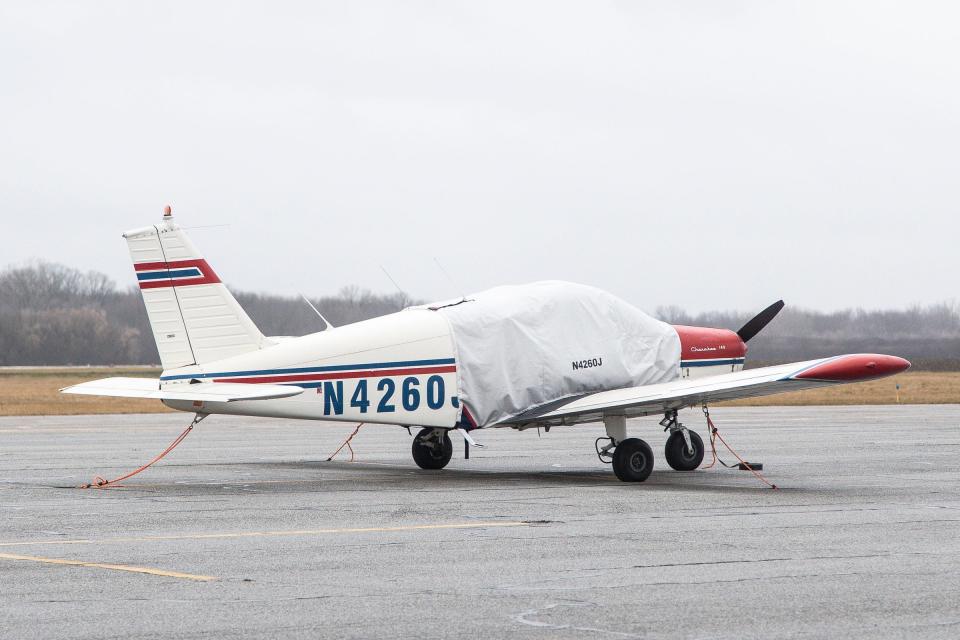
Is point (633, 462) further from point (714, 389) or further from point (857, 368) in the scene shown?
point (857, 368)

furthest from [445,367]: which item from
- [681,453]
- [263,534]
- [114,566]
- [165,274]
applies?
[114,566]

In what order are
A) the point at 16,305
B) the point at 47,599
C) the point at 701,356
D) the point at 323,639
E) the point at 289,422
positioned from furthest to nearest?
the point at 16,305 < the point at 289,422 < the point at 701,356 < the point at 47,599 < the point at 323,639

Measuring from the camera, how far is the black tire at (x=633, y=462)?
1698 centimetres

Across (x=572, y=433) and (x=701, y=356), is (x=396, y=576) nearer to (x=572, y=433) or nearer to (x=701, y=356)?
(x=701, y=356)

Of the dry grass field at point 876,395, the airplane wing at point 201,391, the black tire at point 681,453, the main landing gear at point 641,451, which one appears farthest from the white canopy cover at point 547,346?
the dry grass field at point 876,395


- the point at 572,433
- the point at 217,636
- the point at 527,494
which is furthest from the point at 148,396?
the point at 572,433

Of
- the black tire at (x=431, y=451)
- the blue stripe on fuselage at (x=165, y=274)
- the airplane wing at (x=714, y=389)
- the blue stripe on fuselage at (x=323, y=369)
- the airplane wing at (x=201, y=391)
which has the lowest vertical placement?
the black tire at (x=431, y=451)

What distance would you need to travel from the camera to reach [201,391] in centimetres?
1602

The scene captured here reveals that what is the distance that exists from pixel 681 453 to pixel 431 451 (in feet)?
12.1

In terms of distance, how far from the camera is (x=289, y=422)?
34500 mm

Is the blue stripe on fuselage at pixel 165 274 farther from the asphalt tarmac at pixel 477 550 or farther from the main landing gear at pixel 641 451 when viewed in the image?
the main landing gear at pixel 641 451

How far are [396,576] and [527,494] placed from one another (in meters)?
6.17

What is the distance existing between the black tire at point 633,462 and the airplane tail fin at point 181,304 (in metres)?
4.94

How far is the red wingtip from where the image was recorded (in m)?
15.1
